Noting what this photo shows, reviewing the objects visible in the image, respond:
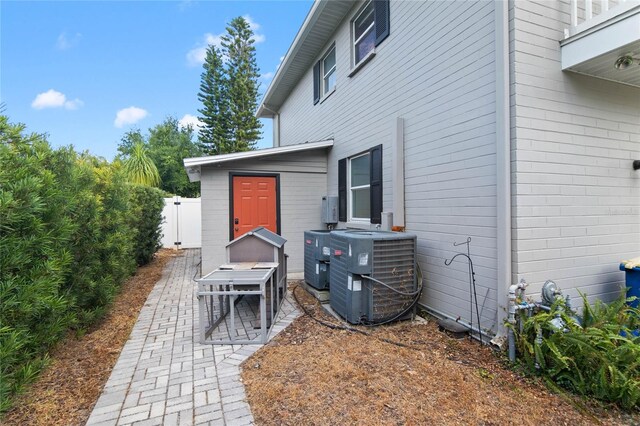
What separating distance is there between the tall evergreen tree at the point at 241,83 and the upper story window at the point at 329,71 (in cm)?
1496

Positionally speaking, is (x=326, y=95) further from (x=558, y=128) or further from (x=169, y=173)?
(x=169, y=173)

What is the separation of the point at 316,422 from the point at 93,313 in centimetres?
312

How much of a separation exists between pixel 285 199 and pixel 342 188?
132 centimetres

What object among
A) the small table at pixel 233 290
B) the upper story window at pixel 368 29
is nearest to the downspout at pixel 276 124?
the upper story window at pixel 368 29

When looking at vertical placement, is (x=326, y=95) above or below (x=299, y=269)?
above

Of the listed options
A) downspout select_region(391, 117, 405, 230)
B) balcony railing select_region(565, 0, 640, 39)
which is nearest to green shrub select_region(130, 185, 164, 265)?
downspout select_region(391, 117, 405, 230)

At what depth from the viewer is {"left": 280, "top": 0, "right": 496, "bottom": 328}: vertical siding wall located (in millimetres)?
3236

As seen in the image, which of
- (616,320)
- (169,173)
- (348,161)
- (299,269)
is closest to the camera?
(616,320)

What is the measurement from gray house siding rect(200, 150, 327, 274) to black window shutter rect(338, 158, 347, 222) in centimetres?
77

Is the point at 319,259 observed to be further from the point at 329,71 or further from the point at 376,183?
the point at 329,71

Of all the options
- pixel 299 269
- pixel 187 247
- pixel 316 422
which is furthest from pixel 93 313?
pixel 187 247

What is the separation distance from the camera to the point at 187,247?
11.5m

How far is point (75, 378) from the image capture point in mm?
2682

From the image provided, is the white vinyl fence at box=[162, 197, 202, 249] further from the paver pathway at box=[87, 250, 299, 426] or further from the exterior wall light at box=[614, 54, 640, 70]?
the exterior wall light at box=[614, 54, 640, 70]
